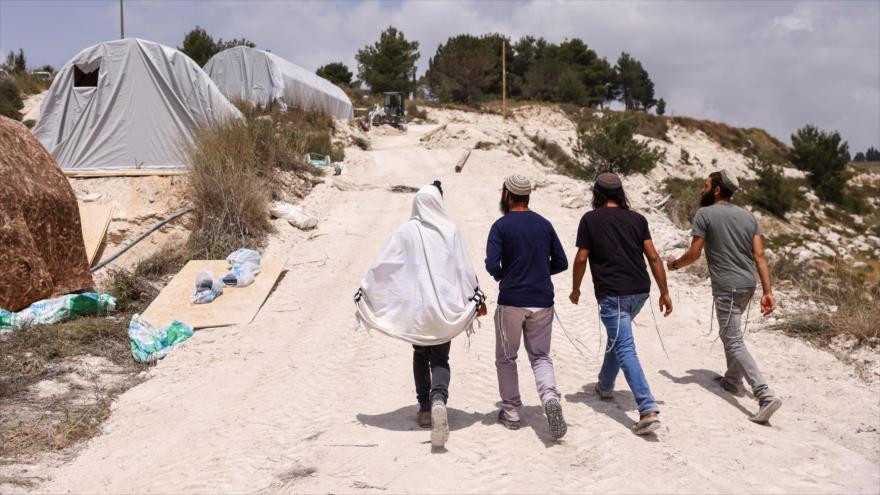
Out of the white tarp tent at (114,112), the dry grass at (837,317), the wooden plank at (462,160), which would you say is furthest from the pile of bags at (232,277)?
the wooden plank at (462,160)

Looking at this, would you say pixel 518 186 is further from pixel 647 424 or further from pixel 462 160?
pixel 462 160

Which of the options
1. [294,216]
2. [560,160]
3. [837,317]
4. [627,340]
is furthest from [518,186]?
[560,160]

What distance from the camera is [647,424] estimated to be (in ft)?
14.1

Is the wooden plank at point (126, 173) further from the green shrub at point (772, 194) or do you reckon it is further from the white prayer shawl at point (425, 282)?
the green shrub at point (772, 194)

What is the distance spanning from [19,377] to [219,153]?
573 centimetres

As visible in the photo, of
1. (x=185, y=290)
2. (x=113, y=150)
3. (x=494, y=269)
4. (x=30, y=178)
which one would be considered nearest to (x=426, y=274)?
(x=494, y=269)

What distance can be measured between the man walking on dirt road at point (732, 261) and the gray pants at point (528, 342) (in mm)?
1140

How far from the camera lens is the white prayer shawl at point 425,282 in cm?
422

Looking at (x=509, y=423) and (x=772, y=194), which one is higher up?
(x=772, y=194)

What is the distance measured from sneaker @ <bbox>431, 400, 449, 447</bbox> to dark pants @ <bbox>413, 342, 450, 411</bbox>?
0.37 feet

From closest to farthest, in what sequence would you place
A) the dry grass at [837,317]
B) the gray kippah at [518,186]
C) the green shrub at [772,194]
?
the gray kippah at [518,186]
the dry grass at [837,317]
the green shrub at [772,194]

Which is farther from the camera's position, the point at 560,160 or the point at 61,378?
the point at 560,160

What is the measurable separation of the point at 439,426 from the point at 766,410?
7.65 feet

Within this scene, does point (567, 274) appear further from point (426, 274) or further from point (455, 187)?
point (455, 187)
